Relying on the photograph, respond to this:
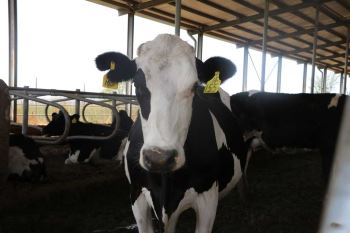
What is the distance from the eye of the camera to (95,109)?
58.9 feet

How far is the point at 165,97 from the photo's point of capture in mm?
1751

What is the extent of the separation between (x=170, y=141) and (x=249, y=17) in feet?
36.6

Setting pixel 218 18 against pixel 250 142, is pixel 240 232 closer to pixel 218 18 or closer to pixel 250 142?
pixel 250 142

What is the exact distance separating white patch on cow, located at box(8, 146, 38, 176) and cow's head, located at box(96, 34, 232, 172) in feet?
8.88

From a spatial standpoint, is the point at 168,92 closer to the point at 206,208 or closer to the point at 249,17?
the point at 206,208

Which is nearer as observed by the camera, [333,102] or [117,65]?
[117,65]

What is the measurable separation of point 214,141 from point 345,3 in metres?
11.9

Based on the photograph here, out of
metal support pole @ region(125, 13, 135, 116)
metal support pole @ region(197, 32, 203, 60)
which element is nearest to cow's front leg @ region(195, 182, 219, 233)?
metal support pole @ region(125, 13, 135, 116)

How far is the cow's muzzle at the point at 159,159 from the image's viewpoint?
1.59 m

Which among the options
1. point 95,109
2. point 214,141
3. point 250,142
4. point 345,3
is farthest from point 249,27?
point 214,141

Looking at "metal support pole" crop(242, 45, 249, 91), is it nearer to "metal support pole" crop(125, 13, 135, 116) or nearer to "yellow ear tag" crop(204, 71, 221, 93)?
"metal support pole" crop(125, 13, 135, 116)

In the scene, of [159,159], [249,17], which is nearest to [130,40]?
[249,17]

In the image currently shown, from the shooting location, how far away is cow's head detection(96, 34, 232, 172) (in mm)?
1621

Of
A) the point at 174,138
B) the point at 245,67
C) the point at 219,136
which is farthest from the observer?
the point at 245,67
